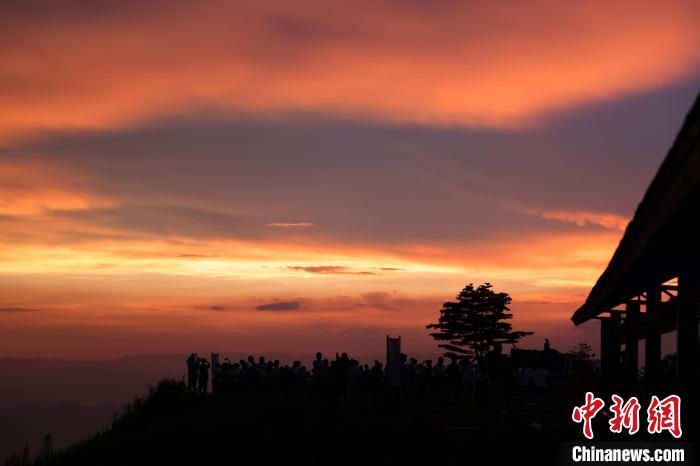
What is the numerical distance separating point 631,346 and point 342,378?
39.7 ft

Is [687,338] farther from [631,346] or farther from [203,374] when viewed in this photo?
[203,374]

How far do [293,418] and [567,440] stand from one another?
25.9ft

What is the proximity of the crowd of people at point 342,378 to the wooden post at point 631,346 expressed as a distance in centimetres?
555

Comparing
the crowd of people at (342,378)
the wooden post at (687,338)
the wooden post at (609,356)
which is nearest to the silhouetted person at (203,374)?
the crowd of people at (342,378)

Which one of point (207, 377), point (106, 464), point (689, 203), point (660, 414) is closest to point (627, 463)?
point (660, 414)

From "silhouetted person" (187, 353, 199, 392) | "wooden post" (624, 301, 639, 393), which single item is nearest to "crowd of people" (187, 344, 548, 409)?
"silhouetted person" (187, 353, 199, 392)

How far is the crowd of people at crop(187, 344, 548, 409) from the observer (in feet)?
106

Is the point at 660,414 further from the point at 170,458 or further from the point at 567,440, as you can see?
the point at 170,458

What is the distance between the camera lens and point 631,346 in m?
25.0

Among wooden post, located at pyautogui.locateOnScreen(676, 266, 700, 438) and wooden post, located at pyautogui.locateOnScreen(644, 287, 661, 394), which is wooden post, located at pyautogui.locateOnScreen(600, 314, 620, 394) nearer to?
wooden post, located at pyautogui.locateOnScreen(644, 287, 661, 394)

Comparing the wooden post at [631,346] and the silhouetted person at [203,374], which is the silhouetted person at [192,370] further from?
the wooden post at [631,346]

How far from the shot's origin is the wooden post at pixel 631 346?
917 inches

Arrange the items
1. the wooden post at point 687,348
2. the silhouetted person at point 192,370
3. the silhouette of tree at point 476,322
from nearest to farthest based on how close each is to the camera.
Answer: the wooden post at point 687,348
the silhouetted person at point 192,370
the silhouette of tree at point 476,322

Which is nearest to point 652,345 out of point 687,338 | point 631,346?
Result: point 631,346
